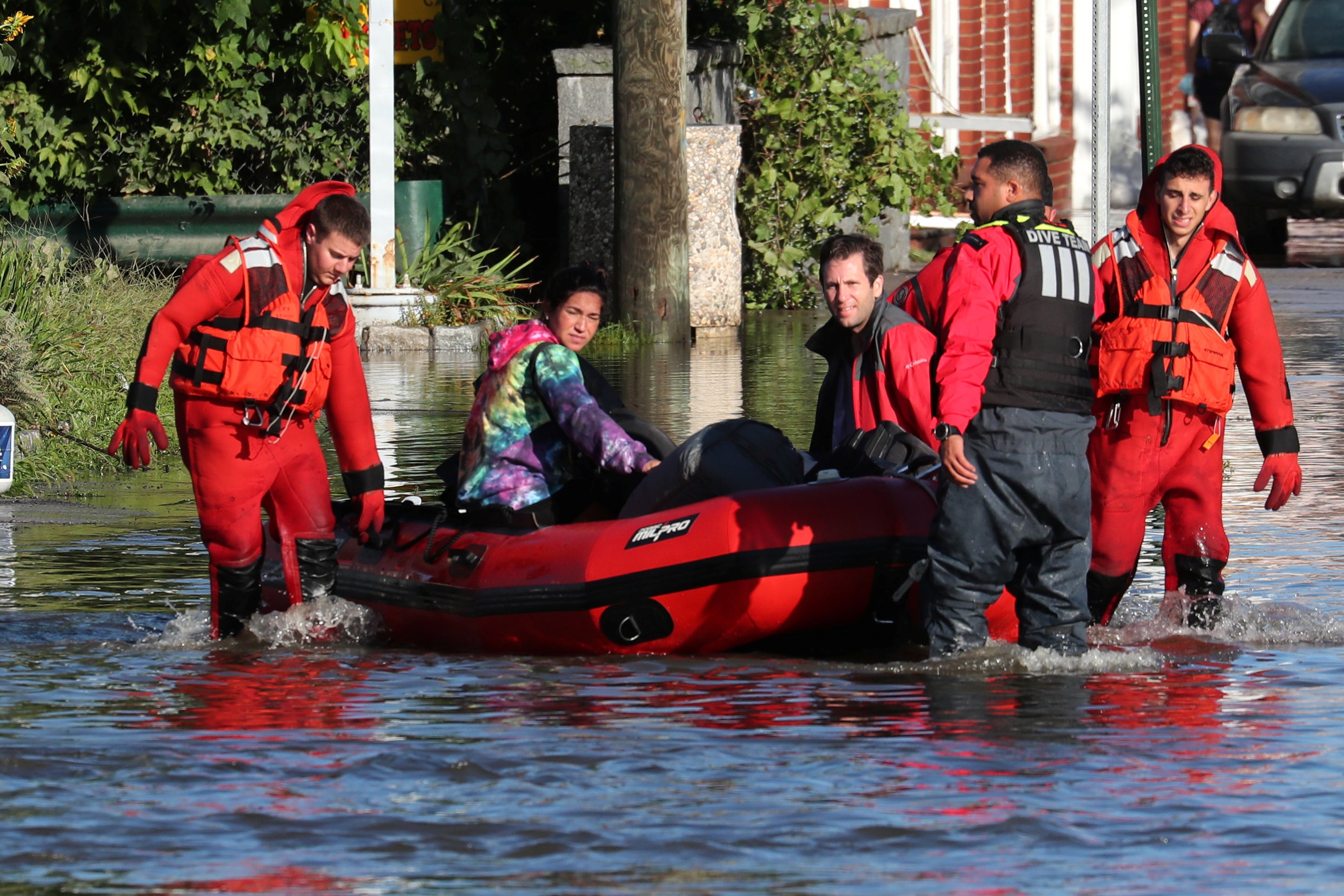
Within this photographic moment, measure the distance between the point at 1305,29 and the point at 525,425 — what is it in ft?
47.8

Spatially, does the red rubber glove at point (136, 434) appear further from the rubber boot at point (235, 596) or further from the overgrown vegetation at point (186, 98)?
the overgrown vegetation at point (186, 98)

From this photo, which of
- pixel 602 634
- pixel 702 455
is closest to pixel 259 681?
pixel 602 634

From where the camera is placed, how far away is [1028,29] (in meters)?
25.4

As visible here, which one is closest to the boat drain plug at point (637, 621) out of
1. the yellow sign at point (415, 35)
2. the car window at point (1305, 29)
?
the yellow sign at point (415, 35)

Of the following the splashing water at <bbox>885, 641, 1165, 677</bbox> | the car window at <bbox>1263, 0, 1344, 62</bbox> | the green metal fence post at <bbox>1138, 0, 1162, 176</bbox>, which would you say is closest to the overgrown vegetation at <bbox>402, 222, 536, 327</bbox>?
the green metal fence post at <bbox>1138, 0, 1162, 176</bbox>

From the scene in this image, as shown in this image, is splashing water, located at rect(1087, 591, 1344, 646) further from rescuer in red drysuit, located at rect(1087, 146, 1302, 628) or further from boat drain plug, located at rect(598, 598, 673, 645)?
boat drain plug, located at rect(598, 598, 673, 645)

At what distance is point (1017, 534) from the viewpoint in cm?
566

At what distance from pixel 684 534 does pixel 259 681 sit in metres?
1.25

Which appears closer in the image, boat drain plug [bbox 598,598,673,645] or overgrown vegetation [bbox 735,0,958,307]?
boat drain plug [bbox 598,598,673,645]

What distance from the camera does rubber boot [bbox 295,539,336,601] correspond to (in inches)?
257

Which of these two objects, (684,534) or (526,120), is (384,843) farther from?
(526,120)

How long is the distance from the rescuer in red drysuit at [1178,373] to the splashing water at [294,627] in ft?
7.37

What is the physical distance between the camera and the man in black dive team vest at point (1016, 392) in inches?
222

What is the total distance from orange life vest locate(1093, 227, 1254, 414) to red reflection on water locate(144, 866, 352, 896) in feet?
9.77
